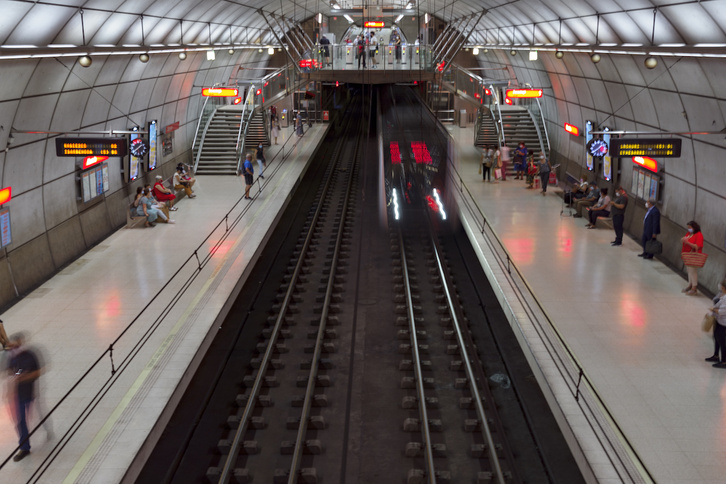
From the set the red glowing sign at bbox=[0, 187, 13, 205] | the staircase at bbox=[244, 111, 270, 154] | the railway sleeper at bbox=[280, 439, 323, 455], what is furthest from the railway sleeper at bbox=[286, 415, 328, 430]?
the staircase at bbox=[244, 111, 270, 154]

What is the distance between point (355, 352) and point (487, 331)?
8.76 feet

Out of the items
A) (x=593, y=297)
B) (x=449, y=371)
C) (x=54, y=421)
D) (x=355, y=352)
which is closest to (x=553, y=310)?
(x=593, y=297)

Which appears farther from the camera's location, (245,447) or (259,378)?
(259,378)

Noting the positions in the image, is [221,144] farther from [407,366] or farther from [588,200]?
[407,366]

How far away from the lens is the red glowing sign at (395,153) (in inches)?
1244

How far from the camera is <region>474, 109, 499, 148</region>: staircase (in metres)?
29.8

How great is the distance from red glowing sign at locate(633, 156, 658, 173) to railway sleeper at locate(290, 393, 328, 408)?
9.94m

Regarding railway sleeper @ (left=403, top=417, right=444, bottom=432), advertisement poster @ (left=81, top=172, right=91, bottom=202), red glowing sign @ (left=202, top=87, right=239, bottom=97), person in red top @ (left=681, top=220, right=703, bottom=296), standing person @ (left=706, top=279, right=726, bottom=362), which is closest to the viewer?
railway sleeper @ (left=403, top=417, right=444, bottom=432)

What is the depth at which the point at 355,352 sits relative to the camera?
40.7 feet

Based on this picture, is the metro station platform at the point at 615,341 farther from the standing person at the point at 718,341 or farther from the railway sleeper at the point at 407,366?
the railway sleeper at the point at 407,366

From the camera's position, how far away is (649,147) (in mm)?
13875

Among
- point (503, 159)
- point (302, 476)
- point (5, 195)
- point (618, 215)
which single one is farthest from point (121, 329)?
point (503, 159)

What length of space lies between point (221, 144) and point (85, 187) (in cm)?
1163

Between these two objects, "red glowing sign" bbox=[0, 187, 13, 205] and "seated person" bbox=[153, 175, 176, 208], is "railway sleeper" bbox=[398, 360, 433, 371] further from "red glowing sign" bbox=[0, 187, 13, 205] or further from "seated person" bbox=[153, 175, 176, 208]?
"seated person" bbox=[153, 175, 176, 208]
